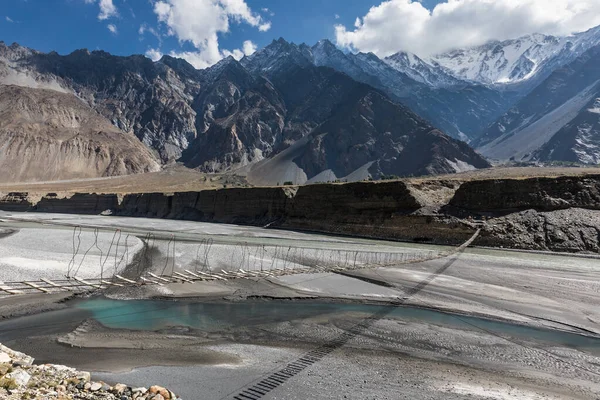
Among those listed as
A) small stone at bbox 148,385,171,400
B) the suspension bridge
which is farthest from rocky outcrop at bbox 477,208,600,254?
small stone at bbox 148,385,171,400

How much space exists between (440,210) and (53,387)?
5085 centimetres

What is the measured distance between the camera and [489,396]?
31.6 feet

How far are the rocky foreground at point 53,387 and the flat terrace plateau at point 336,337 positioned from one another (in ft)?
5.74

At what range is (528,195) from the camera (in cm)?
4581

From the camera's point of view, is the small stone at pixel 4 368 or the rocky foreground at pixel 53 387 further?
the small stone at pixel 4 368

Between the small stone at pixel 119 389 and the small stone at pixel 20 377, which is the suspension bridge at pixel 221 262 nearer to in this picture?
the small stone at pixel 20 377

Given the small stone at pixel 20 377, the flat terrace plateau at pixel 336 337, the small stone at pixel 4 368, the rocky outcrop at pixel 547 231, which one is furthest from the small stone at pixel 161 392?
the rocky outcrop at pixel 547 231

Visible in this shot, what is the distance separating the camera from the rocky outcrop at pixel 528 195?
42875 millimetres

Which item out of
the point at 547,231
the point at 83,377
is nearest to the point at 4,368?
the point at 83,377

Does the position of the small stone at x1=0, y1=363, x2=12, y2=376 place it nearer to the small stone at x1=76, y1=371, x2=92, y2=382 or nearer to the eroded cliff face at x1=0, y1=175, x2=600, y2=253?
the small stone at x1=76, y1=371, x2=92, y2=382

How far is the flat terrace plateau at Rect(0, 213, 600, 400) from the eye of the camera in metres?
10.2

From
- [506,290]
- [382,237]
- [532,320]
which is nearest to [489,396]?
[532,320]

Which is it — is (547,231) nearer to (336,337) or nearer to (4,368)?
(336,337)

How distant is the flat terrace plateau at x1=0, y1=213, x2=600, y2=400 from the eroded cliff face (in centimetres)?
1956
